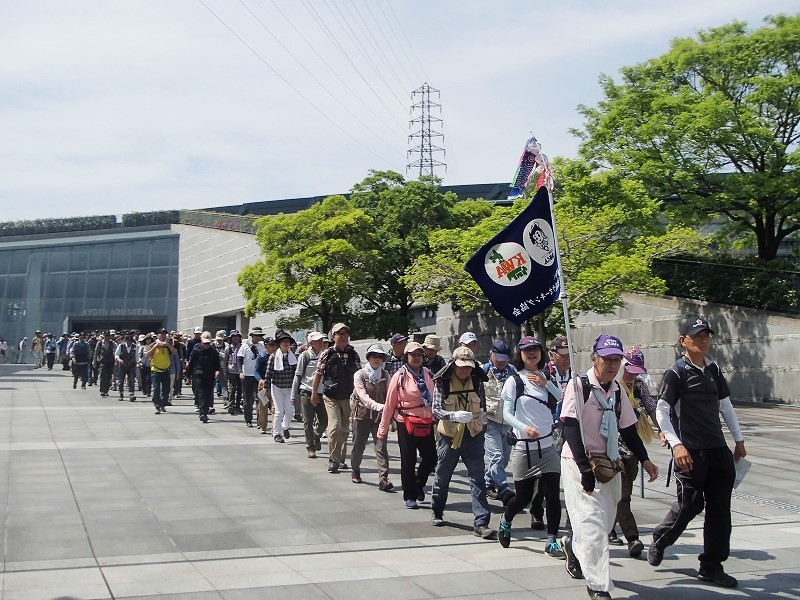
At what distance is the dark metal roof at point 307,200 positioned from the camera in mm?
54219

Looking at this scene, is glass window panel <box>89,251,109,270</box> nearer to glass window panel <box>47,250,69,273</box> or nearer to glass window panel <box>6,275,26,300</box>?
glass window panel <box>47,250,69,273</box>

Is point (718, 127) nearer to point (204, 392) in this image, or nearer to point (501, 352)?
point (204, 392)

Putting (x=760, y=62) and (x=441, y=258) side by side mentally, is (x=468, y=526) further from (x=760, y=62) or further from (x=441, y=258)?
(x=760, y=62)

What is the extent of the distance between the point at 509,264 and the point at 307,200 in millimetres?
50398

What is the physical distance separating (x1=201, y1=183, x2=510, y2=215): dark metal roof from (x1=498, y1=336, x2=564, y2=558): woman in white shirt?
41.7 metres

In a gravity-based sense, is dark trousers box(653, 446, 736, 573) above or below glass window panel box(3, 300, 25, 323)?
below

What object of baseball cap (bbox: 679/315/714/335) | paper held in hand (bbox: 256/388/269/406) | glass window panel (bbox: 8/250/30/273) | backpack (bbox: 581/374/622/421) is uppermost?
glass window panel (bbox: 8/250/30/273)

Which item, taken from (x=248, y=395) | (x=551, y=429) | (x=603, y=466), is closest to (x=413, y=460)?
(x=551, y=429)

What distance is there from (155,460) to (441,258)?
501 inches

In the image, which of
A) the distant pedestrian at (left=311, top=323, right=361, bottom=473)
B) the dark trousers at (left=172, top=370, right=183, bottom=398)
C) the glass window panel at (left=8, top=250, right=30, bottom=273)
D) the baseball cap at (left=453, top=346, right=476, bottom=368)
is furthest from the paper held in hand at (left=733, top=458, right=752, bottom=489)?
the glass window panel at (left=8, top=250, right=30, bottom=273)

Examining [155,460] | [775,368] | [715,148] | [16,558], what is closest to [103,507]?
[16,558]

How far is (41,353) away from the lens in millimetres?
49312

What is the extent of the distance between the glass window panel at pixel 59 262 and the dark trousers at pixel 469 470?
58.5 m

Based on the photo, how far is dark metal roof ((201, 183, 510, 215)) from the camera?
5422 cm
